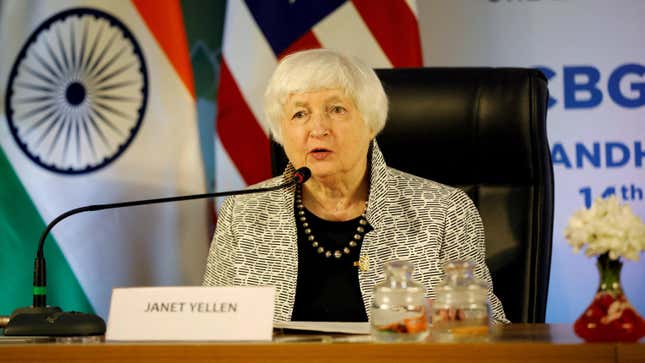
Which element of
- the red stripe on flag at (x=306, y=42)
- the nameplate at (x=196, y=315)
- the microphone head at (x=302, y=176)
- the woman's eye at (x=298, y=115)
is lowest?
the nameplate at (x=196, y=315)

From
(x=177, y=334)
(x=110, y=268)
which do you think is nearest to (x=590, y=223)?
(x=177, y=334)

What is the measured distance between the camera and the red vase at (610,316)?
1118 mm

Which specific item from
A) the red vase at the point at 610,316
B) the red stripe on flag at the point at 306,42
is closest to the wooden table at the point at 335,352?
the red vase at the point at 610,316

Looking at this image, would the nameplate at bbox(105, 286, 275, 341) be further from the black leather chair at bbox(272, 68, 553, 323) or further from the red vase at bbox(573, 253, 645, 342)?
the black leather chair at bbox(272, 68, 553, 323)

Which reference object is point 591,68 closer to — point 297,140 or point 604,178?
point 604,178

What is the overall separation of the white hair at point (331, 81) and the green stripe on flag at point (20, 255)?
1.02m

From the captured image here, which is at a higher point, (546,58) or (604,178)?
(546,58)

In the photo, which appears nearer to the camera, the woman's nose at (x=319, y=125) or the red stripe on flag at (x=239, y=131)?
the woman's nose at (x=319, y=125)

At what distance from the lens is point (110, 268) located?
9.12ft

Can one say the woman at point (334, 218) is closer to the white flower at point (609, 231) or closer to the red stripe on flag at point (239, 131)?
the red stripe on flag at point (239, 131)

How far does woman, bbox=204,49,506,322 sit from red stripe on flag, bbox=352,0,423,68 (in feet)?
2.14

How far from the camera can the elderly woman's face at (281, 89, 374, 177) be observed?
206 cm

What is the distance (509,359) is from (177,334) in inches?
17.3

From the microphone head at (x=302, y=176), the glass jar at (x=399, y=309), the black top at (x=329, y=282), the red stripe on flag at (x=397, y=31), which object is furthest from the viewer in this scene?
the red stripe on flag at (x=397, y=31)
